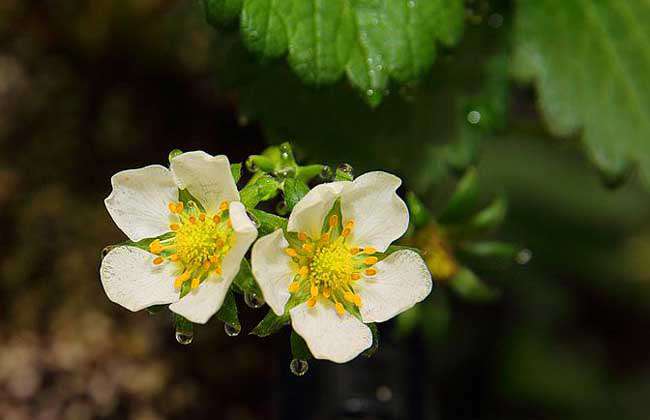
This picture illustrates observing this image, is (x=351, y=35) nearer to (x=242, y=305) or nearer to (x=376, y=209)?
(x=376, y=209)

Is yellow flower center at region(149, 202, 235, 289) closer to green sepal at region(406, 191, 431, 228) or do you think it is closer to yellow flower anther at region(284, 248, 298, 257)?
yellow flower anther at region(284, 248, 298, 257)

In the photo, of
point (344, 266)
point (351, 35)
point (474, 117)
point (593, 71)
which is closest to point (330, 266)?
point (344, 266)

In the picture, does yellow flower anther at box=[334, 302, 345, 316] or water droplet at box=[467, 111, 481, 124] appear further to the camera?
water droplet at box=[467, 111, 481, 124]

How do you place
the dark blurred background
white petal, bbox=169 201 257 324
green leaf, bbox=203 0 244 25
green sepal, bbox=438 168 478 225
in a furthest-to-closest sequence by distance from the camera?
the dark blurred background, green sepal, bbox=438 168 478 225, green leaf, bbox=203 0 244 25, white petal, bbox=169 201 257 324

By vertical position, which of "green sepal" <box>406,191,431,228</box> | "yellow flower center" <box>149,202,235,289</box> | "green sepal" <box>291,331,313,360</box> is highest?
"yellow flower center" <box>149,202,235,289</box>

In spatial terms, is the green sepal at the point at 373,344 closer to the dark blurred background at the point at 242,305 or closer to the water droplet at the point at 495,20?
the dark blurred background at the point at 242,305

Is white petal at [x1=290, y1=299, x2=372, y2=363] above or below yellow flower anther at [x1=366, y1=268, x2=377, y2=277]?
below

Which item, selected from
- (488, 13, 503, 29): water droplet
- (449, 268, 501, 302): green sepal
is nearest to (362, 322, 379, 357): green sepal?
(449, 268, 501, 302): green sepal

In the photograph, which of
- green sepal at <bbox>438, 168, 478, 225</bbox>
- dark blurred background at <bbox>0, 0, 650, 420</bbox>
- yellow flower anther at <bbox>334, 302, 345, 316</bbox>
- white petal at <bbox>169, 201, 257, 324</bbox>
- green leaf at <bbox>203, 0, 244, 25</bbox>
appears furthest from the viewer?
dark blurred background at <bbox>0, 0, 650, 420</bbox>
